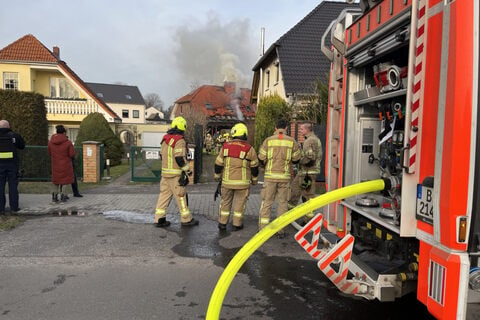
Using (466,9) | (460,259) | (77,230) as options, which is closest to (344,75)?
(466,9)

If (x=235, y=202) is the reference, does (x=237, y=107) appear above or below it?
above

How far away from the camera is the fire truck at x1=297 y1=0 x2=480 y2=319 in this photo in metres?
2.09

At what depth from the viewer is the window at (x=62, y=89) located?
930 inches

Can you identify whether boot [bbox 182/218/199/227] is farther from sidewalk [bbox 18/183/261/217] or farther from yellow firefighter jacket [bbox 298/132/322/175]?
yellow firefighter jacket [bbox 298/132/322/175]

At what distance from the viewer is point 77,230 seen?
6.12 m

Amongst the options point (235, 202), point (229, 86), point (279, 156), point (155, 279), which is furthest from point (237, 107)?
point (155, 279)

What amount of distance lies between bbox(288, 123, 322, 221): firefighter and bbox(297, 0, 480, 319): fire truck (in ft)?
8.91

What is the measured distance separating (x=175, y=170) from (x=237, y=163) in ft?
3.49

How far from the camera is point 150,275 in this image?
14.2 feet

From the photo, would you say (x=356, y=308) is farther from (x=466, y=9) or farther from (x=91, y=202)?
(x=91, y=202)

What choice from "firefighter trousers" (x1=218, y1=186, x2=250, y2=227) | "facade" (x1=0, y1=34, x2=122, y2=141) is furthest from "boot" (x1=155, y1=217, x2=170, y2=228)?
"facade" (x1=0, y1=34, x2=122, y2=141)

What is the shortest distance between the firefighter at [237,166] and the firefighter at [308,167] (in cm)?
99

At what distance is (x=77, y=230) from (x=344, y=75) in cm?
487

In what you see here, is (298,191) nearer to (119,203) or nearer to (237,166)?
(237,166)
